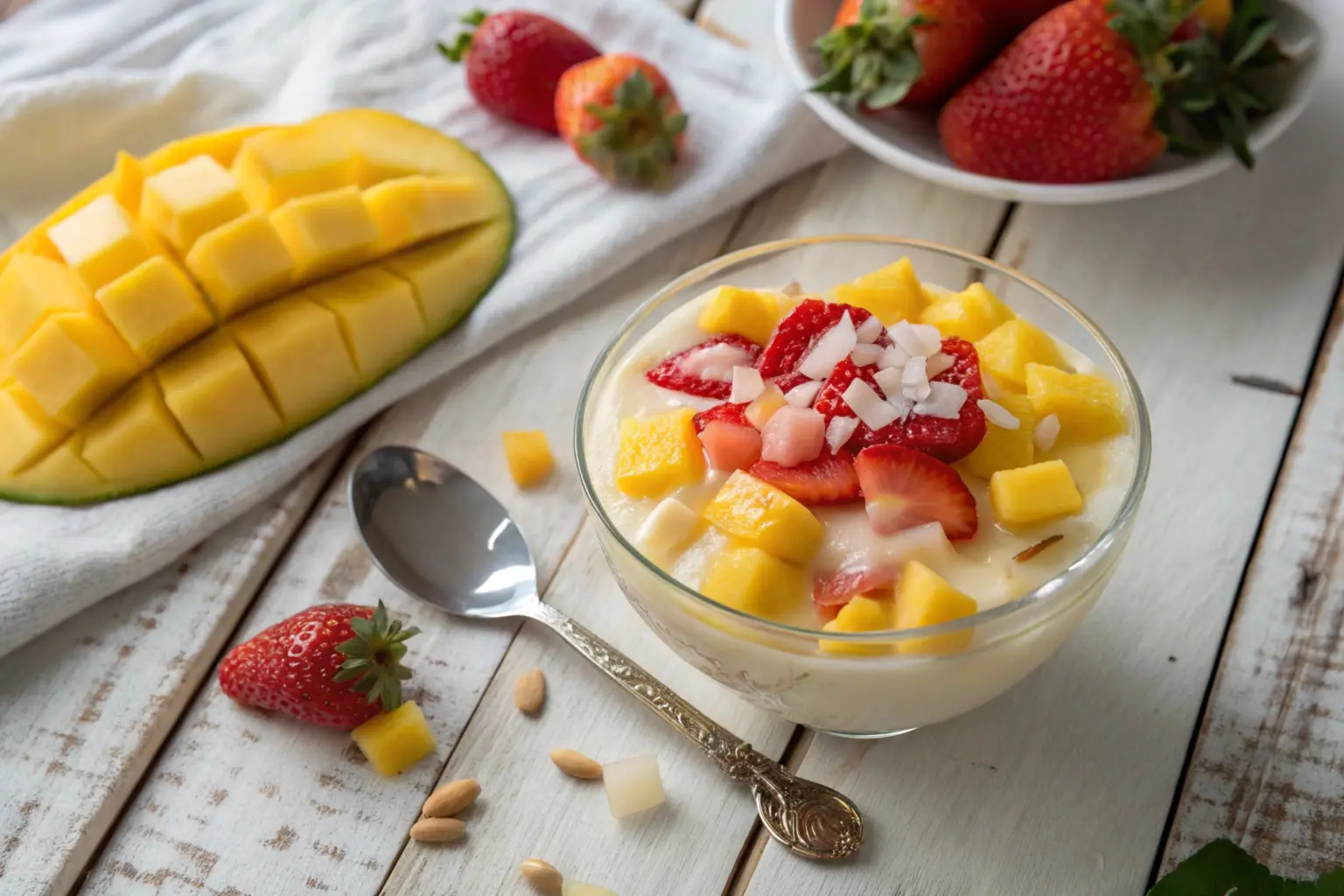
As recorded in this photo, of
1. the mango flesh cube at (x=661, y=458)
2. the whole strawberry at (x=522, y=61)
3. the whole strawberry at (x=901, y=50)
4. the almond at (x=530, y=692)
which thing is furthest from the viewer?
the whole strawberry at (x=522, y=61)

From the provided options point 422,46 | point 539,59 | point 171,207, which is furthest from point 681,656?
point 422,46

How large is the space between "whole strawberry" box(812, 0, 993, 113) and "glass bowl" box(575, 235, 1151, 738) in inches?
22.0

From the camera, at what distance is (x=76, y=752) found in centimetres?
177

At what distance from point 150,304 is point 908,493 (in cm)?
128

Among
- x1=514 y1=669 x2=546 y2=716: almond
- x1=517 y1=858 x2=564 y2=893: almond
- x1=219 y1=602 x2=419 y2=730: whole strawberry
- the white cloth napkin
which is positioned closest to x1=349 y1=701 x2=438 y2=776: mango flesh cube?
x1=219 y1=602 x2=419 y2=730: whole strawberry

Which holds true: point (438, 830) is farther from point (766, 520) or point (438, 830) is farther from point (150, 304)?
point (150, 304)

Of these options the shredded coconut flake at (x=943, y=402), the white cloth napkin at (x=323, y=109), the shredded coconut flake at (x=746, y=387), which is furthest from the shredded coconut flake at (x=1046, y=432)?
the white cloth napkin at (x=323, y=109)

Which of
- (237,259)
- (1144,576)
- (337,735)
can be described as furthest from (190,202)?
(1144,576)

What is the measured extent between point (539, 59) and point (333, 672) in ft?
4.45

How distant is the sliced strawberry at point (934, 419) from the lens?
4.91 feet

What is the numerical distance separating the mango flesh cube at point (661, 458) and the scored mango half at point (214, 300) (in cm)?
78

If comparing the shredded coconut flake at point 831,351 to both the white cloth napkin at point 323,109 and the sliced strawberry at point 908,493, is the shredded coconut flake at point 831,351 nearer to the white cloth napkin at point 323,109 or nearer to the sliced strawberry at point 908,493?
the sliced strawberry at point 908,493

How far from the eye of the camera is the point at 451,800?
5.48ft

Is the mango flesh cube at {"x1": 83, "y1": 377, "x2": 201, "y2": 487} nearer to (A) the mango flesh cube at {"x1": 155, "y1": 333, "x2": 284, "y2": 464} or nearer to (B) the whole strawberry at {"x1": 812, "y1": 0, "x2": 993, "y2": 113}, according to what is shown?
(A) the mango flesh cube at {"x1": 155, "y1": 333, "x2": 284, "y2": 464}
